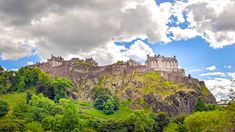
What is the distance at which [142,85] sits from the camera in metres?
179

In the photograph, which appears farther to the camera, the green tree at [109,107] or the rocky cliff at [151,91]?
the rocky cliff at [151,91]

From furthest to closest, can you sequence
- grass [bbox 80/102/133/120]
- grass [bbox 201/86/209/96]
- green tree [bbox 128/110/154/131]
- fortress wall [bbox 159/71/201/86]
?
grass [bbox 201/86/209/96] → fortress wall [bbox 159/71/201/86] → grass [bbox 80/102/133/120] → green tree [bbox 128/110/154/131]

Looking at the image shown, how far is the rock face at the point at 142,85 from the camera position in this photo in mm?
168375

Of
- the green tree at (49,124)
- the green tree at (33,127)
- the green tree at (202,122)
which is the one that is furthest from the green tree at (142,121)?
the green tree at (33,127)

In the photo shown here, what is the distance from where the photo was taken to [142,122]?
113250 millimetres

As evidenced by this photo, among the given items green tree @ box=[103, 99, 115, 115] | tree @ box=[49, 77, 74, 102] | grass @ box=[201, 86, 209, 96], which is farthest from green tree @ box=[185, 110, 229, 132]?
grass @ box=[201, 86, 209, 96]

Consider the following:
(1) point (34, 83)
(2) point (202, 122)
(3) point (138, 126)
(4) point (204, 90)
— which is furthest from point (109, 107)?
(2) point (202, 122)

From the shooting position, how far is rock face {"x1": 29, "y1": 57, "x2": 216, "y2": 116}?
552 feet

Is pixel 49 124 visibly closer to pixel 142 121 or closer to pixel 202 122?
pixel 142 121

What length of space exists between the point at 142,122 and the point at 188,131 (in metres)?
20.2

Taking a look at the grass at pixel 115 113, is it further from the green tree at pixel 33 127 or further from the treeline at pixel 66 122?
the green tree at pixel 33 127

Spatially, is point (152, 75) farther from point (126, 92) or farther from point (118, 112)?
point (118, 112)

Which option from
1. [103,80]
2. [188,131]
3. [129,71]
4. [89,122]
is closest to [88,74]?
[103,80]

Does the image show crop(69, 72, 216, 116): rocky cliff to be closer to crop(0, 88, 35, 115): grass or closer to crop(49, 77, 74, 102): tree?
crop(49, 77, 74, 102): tree
